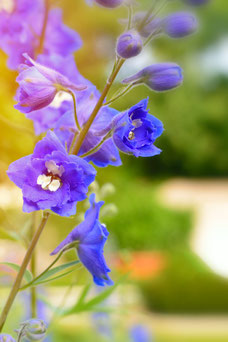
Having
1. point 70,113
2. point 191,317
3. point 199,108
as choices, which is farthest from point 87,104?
point 199,108

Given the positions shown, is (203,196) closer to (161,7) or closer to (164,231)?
(164,231)

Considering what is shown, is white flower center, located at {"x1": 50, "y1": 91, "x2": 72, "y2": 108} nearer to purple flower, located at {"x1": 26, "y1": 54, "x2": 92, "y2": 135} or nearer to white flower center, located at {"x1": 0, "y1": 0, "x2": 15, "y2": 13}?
purple flower, located at {"x1": 26, "y1": 54, "x2": 92, "y2": 135}

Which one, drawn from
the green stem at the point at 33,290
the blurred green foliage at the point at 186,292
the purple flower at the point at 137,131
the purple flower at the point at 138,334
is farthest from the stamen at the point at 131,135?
the blurred green foliage at the point at 186,292

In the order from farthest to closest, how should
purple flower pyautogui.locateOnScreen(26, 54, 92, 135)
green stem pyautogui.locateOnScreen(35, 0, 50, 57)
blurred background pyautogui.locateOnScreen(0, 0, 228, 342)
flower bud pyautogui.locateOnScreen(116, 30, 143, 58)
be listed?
blurred background pyautogui.locateOnScreen(0, 0, 228, 342) → green stem pyautogui.locateOnScreen(35, 0, 50, 57) → purple flower pyautogui.locateOnScreen(26, 54, 92, 135) → flower bud pyautogui.locateOnScreen(116, 30, 143, 58)

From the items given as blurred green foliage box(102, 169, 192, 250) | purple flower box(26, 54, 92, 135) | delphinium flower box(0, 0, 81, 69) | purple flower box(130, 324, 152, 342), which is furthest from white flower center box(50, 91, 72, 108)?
blurred green foliage box(102, 169, 192, 250)

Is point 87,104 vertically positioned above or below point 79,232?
above

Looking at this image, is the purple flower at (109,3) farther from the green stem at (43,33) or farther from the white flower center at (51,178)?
the green stem at (43,33)
